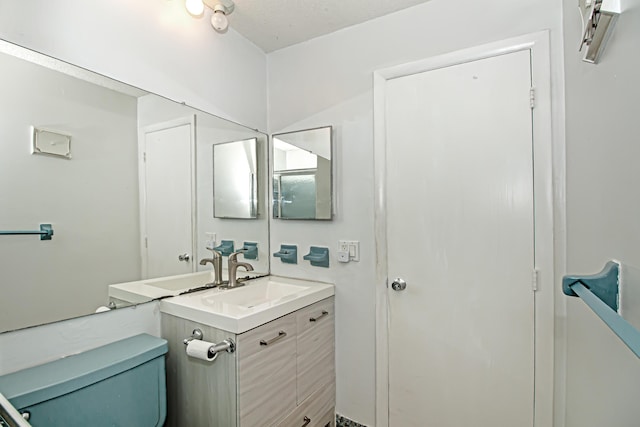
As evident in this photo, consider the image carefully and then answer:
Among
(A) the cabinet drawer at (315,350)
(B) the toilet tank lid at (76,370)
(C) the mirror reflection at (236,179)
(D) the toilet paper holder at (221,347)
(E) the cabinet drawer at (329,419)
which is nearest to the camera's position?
(B) the toilet tank lid at (76,370)

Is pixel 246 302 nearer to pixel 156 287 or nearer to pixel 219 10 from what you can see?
pixel 156 287

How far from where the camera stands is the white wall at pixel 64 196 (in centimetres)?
102

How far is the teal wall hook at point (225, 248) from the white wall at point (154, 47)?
30.5 inches

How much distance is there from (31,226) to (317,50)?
1710 mm

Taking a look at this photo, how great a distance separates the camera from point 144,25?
1.40 meters

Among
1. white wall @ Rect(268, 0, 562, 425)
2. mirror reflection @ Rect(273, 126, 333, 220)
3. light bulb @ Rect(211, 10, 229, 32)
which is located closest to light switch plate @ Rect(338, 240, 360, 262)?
white wall @ Rect(268, 0, 562, 425)

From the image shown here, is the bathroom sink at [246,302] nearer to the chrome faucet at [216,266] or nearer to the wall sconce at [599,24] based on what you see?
the chrome faucet at [216,266]

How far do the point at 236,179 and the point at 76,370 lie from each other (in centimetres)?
125

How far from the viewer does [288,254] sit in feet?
6.64

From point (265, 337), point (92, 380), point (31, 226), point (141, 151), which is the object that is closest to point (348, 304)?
point (265, 337)

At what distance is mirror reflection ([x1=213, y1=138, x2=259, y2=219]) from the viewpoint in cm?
186

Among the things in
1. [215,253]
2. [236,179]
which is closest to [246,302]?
[215,253]

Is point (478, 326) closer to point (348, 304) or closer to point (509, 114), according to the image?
point (348, 304)

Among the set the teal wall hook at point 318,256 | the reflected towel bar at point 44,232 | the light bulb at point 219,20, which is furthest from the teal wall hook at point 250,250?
the light bulb at point 219,20
